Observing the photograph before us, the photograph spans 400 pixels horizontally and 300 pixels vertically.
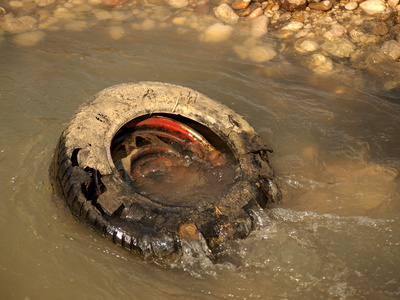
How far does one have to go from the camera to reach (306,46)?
22.8ft

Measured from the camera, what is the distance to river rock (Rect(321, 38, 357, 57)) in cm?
688

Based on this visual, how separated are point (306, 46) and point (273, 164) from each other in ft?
9.21

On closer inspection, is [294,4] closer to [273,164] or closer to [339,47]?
[339,47]

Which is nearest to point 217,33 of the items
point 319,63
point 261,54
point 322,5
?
point 261,54

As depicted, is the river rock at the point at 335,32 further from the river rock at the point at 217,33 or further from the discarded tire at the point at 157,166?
the discarded tire at the point at 157,166

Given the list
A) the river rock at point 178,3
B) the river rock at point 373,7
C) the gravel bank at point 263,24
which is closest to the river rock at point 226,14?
the gravel bank at point 263,24

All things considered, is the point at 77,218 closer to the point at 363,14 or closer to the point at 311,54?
the point at 311,54

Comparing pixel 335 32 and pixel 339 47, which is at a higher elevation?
pixel 335 32

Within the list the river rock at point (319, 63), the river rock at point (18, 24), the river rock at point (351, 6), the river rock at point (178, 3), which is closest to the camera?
the river rock at point (319, 63)

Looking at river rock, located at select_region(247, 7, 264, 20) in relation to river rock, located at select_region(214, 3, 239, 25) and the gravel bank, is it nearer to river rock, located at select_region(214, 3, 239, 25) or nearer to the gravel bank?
the gravel bank

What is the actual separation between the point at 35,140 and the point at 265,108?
275 cm

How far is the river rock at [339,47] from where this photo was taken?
6.88 metres

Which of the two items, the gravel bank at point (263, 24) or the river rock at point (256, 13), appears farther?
the river rock at point (256, 13)

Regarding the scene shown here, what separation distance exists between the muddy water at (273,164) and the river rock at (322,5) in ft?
5.10
